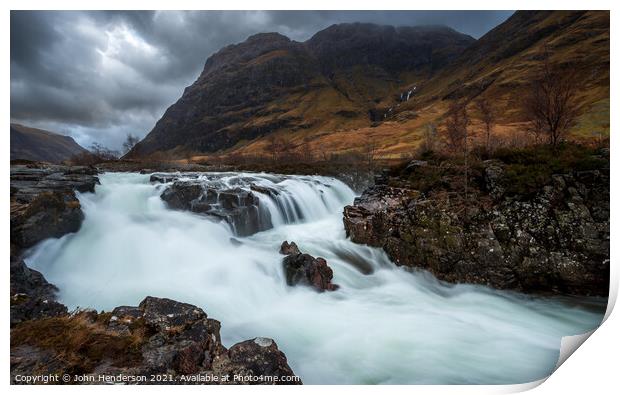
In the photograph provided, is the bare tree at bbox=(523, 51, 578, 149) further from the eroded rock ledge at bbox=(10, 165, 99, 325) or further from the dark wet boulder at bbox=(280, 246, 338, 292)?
the eroded rock ledge at bbox=(10, 165, 99, 325)

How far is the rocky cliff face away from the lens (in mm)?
6727

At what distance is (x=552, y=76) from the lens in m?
9.64

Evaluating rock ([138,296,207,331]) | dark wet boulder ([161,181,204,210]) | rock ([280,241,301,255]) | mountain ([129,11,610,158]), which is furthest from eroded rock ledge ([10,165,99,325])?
mountain ([129,11,610,158])

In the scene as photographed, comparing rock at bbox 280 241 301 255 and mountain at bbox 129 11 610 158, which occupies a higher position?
mountain at bbox 129 11 610 158

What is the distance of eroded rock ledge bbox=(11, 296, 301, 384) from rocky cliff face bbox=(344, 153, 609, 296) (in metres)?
5.76

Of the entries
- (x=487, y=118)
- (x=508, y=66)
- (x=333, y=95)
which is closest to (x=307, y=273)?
(x=487, y=118)

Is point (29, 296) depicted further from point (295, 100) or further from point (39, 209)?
point (295, 100)

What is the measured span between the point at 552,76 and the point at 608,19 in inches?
220

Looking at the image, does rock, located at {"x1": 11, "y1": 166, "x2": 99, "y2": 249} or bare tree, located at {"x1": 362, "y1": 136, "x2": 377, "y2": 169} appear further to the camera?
bare tree, located at {"x1": 362, "y1": 136, "x2": 377, "y2": 169}

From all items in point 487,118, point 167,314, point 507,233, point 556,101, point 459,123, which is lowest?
point 167,314

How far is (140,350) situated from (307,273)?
13.6 ft

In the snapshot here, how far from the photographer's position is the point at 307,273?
6.84 m
